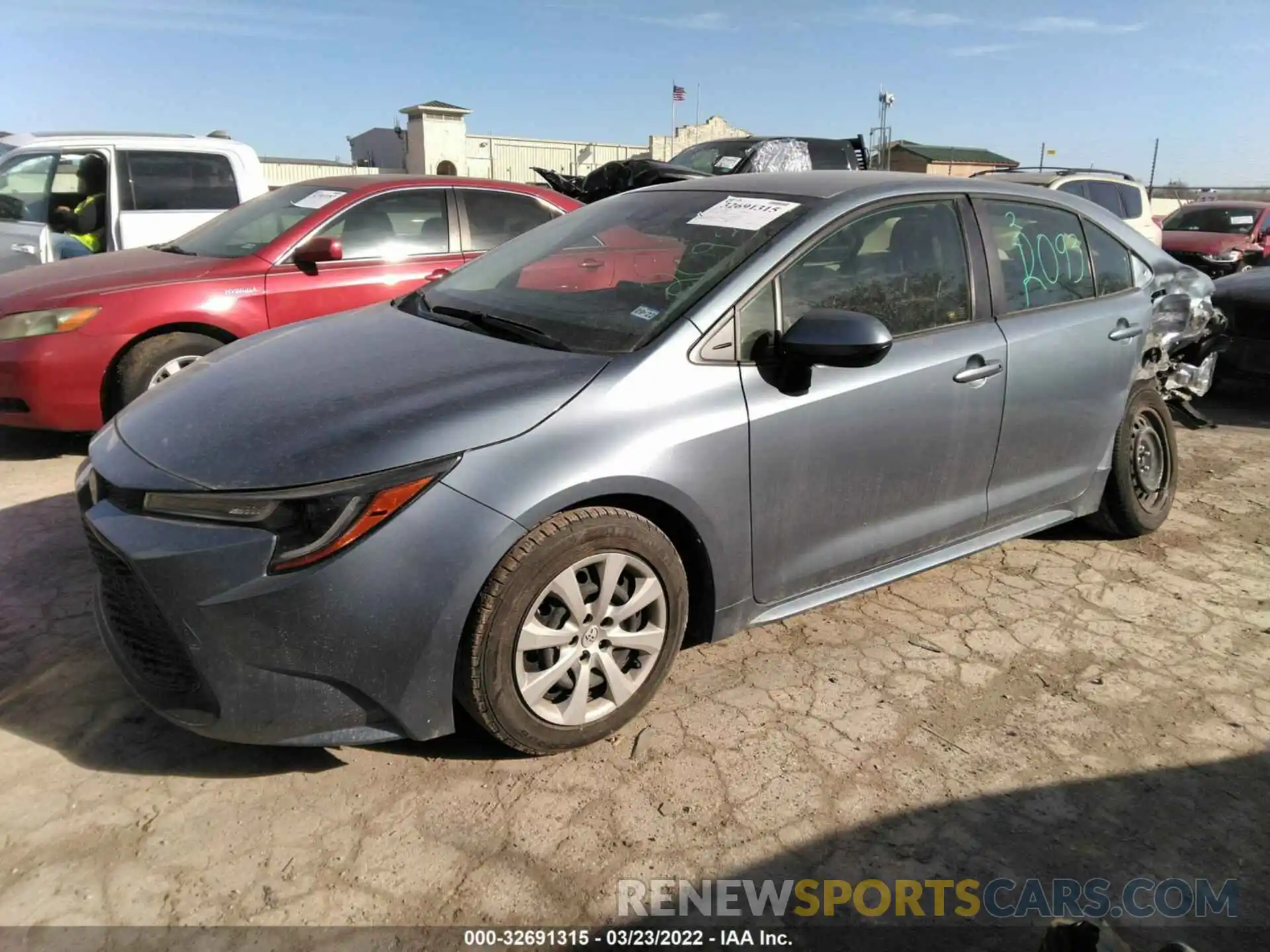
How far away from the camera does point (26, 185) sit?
23.3 feet

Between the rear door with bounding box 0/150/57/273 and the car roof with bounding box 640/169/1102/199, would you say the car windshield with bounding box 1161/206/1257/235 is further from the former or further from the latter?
the rear door with bounding box 0/150/57/273

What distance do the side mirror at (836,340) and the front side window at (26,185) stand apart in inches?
263

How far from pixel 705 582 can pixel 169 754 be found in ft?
5.27

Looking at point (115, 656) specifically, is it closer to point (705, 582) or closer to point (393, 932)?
point (393, 932)

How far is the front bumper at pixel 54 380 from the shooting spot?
15.6 ft

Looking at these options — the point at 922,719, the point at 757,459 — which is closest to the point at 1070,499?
the point at 922,719

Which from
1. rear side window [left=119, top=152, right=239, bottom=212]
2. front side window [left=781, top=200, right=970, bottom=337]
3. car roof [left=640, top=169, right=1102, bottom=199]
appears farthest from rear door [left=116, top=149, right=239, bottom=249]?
front side window [left=781, top=200, right=970, bottom=337]

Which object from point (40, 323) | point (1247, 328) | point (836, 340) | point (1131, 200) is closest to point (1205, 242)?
point (1131, 200)

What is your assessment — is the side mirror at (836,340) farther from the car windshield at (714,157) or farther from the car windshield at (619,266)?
the car windshield at (714,157)

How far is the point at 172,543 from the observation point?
88.0 inches

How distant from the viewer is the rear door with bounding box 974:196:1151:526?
3.50 meters

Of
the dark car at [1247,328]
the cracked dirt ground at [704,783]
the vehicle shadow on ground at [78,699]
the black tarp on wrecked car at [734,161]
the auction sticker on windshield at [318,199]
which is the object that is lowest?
the cracked dirt ground at [704,783]

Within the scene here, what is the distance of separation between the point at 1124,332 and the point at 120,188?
6.83 m

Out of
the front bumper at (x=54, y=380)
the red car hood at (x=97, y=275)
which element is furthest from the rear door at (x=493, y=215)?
the front bumper at (x=54, y=380)
